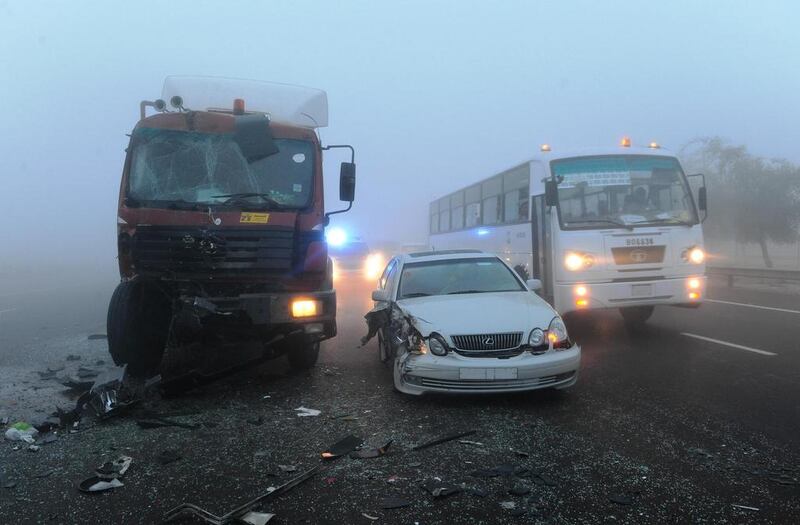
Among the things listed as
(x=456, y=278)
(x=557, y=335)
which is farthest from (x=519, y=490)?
(x=456, y=278)

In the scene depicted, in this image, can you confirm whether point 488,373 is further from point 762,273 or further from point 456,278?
point 762,273

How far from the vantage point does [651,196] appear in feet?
32.7

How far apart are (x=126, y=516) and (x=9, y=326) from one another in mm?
11243

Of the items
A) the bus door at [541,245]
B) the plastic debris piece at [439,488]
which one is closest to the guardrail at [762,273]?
the bus door at [541,245]

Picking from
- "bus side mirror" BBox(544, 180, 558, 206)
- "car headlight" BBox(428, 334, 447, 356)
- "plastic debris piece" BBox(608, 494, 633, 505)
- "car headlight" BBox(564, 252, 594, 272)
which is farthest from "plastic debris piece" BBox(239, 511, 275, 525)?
"bus side mirror" BBox(544, 180, 558, 206)

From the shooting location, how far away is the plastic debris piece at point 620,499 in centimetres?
367

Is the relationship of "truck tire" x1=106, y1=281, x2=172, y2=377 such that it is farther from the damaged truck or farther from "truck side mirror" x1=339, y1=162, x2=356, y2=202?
"truck side mirror" x1=339, y1=162, x2=356, y2=202

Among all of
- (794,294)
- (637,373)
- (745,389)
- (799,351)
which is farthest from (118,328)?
(794,294)

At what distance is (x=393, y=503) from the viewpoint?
12.3 feet

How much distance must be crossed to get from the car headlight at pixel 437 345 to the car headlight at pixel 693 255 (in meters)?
5.62

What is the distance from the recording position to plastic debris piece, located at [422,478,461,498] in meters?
3.86

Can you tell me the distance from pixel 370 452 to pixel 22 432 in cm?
323

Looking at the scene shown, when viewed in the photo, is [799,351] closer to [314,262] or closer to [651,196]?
[651,196]

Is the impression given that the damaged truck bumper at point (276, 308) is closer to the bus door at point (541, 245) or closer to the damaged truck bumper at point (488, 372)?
the damaged truck bumper at point (488, 372)
